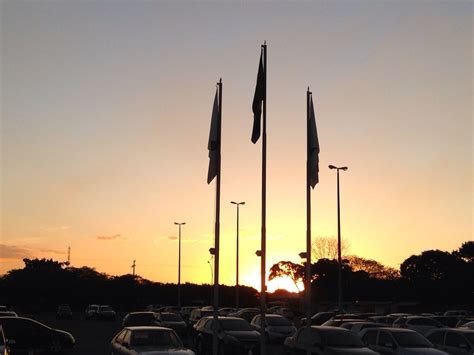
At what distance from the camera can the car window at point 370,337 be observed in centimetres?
2034

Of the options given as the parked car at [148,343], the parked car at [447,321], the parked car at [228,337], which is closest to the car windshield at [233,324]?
the parked car at [228,337]

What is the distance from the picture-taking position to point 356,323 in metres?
26.4

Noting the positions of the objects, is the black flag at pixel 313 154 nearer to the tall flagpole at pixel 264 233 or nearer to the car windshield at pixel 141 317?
the tall flagpole at pixel 264 233

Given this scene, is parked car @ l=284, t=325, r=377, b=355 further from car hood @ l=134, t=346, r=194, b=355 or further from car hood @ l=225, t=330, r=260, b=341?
car hood @ l=134, t=346, r=194, b=355

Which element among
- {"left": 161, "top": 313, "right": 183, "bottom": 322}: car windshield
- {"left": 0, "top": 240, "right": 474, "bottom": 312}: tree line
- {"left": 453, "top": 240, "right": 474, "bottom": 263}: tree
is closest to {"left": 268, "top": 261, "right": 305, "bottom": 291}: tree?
{"left": 0, "top": 240, "right": 474, "bottom": 312}: tree line

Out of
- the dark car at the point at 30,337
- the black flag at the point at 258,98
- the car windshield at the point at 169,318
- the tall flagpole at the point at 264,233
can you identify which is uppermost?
the black flag at the point at 258,98

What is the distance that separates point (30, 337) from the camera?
23.7m

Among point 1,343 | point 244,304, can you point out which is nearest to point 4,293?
point 244,304

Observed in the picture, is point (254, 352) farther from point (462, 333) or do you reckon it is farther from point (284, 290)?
point (284, 290)

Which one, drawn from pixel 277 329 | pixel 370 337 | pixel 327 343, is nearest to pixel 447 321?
pixel 277 329

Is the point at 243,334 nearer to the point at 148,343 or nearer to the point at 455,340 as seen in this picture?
the point at 455,340

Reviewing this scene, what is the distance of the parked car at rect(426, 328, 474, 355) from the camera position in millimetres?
19938

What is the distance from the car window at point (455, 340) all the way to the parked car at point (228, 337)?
7025mm

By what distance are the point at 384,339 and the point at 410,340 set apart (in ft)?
2.85
